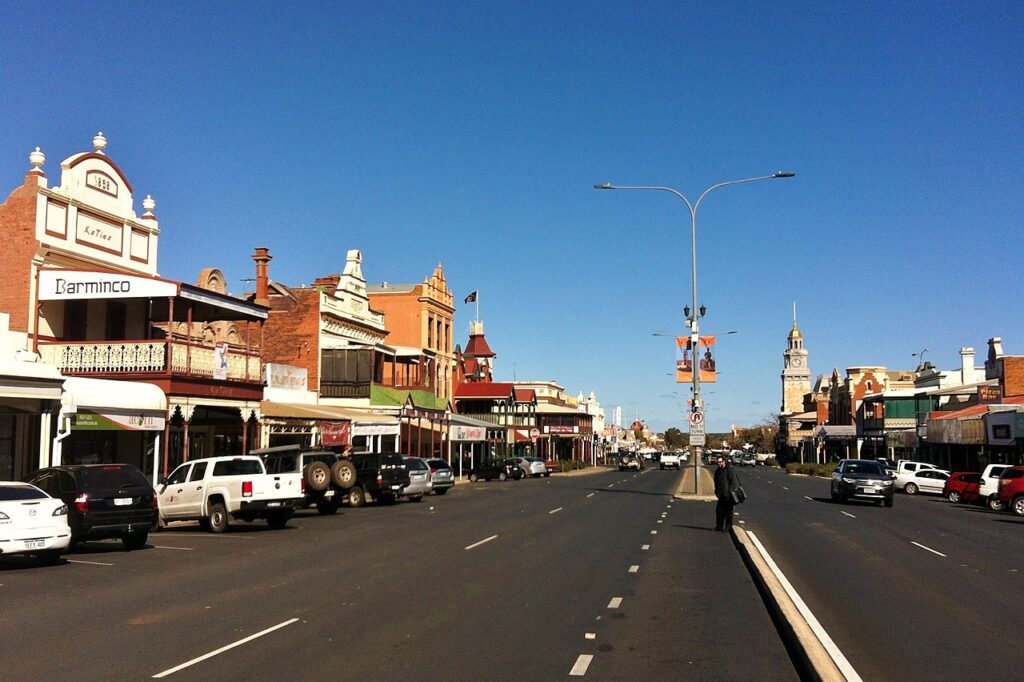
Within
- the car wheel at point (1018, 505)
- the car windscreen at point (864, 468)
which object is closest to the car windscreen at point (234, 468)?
the car windscreen at point (864, 468)

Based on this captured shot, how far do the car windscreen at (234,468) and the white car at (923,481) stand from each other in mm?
32925

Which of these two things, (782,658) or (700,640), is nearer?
(782,658)

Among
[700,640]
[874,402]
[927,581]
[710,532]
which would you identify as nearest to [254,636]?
[700,640]

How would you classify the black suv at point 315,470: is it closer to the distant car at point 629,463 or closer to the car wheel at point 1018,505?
the car wheel at point 1018,505

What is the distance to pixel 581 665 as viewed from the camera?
8.62 metres

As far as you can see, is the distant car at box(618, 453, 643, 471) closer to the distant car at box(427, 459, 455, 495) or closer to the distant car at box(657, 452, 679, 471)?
the distant car at box(657, 452, 679, 471)

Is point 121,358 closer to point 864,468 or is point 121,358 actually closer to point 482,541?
point 482,541

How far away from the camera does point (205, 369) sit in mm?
29625

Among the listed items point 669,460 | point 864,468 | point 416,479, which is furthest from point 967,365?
point 416,479

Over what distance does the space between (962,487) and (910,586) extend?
1103 inches

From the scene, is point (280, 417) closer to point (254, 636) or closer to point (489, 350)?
point (254, 636)

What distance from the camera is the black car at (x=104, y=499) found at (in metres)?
18.0

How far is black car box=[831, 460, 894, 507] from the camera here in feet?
111

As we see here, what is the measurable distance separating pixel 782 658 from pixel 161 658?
5.69 metres
